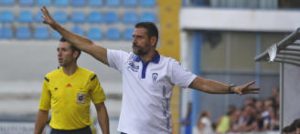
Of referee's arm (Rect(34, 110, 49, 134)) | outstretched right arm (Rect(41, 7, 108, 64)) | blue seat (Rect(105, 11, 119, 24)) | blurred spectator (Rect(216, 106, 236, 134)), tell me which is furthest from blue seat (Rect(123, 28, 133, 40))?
outstretched right arm (Rect(41, 7, 108, 64))

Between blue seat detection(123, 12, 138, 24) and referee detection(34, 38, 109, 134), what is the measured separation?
17611 millimetres

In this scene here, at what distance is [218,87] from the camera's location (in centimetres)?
900

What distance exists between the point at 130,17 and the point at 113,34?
0.73 metres

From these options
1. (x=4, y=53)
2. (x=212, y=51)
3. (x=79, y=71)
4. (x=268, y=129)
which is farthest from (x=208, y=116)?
(x=79, y=71)

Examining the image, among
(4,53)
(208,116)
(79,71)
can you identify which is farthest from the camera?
(4,53)

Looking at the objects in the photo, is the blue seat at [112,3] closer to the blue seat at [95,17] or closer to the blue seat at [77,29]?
the blue seat at [95,17]

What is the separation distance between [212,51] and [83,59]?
150 inches

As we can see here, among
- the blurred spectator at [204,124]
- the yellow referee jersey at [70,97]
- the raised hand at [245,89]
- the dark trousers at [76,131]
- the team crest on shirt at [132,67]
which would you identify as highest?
the team crest on shirt at [132,67]

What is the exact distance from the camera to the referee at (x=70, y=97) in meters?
10.1

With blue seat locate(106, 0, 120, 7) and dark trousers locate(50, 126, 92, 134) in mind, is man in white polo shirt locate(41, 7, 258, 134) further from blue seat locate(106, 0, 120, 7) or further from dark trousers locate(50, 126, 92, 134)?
blue seat locate(106, 0, 120, 7)

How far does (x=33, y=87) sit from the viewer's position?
27.7m

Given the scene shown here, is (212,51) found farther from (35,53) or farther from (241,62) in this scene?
(35,53)

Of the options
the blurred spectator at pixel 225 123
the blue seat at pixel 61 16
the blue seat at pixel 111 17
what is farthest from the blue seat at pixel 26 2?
the blurred spectator at pixel 225 123

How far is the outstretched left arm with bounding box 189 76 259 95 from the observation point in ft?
28.7
